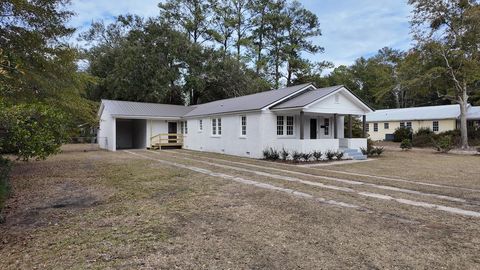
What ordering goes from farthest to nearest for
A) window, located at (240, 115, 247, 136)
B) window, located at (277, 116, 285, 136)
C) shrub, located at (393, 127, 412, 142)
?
shrub, located at (393, 127, 412, 142) → window, located at (240, 115, 247, 136) → window, located at (277, 116, 285, 136)

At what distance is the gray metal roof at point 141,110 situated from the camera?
25.0 m

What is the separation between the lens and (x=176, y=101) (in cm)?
3775

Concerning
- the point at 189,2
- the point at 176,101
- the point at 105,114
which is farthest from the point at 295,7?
the point at 105,114

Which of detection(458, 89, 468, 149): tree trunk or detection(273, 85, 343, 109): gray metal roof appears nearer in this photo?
detection(273, 85, 343, 109): gray metal roof

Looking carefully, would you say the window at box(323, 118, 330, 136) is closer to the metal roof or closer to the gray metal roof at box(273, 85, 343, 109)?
the gray metal roof at box(273, 85, 343, 109)

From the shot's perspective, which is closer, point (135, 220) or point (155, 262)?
point (155, 262)

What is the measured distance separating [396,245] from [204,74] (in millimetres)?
32621

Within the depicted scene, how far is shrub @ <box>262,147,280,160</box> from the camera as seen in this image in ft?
56.3

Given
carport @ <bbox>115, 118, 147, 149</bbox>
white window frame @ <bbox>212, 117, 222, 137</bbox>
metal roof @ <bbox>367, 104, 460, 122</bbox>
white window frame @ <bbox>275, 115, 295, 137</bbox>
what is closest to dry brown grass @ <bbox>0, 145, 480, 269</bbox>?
white window frame @ <bbox>275, 115, 295, 137</bbox>

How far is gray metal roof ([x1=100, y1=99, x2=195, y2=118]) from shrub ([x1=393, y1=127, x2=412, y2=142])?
23.9 m

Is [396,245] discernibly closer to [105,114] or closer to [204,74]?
[105,114]

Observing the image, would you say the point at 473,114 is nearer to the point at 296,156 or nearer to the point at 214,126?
the point at 296,156

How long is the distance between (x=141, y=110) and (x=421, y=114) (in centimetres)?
3081

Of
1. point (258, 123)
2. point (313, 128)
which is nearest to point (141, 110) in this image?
point (258, 123)
